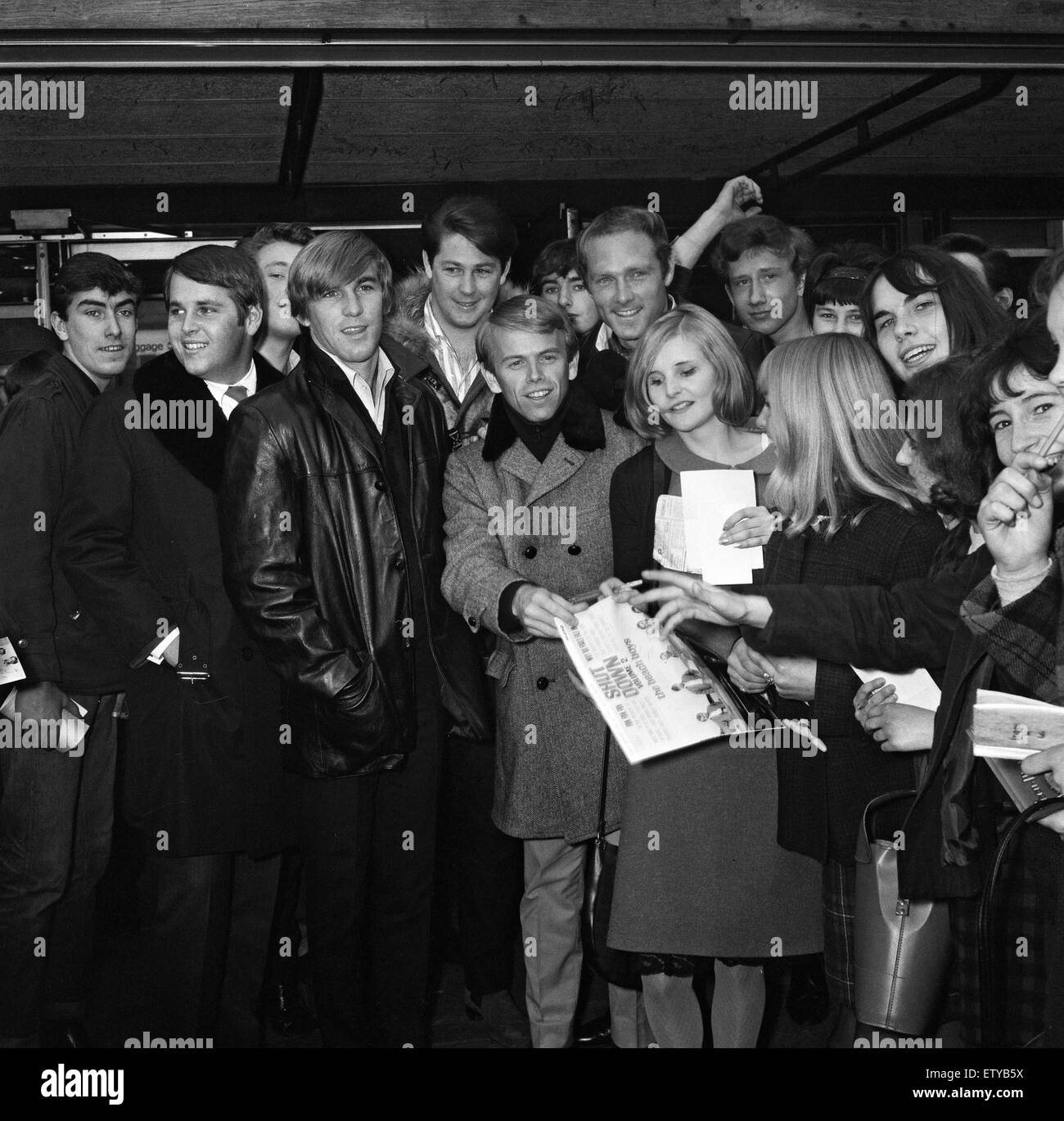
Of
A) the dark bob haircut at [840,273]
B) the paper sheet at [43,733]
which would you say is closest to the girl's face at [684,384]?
the dark bob haircut at [840,273]

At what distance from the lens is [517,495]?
3.12 m

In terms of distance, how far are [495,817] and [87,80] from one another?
2452mm

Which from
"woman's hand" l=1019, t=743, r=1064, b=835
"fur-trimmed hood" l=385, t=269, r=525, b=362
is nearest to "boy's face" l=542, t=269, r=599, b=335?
"fur-trimmed hood" l=385, t=269, r=525, b=362

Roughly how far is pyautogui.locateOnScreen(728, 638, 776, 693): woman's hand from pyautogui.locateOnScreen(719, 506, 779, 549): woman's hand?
22cm

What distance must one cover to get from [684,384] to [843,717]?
0.89 meters

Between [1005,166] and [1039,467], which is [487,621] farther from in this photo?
[1005,166]

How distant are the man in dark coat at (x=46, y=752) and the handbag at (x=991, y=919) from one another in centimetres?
230

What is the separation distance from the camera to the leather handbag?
2.24 meters

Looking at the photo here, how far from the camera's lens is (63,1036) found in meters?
3.22

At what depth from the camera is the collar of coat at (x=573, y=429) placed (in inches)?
123

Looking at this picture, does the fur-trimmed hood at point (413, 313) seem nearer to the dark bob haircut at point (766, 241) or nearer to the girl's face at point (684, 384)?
the girl's face at point (684, 384)

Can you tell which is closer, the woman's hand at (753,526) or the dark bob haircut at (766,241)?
the woman's hand at (753,526)

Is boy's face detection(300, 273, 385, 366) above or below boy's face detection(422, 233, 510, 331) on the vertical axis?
below

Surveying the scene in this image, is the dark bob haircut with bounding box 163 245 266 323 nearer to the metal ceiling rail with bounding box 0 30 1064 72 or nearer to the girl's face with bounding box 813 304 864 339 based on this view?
the metal ceiling rail with bounding box 0 30 1064 72
